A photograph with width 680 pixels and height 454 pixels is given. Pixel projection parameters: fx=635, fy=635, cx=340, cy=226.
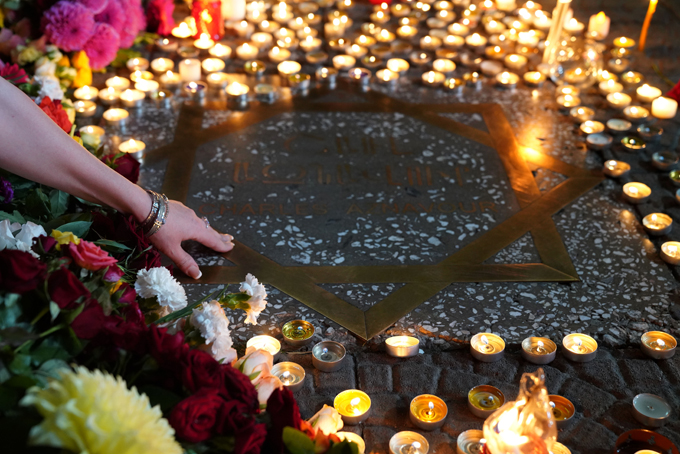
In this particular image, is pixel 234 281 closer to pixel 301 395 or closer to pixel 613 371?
pixel 301 395

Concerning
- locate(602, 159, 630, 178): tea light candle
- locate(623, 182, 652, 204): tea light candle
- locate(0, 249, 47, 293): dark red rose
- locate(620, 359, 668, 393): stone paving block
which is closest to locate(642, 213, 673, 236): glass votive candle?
locate(623, 182, 652, 204): tea light candle

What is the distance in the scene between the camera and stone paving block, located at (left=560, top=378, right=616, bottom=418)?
1.57 m

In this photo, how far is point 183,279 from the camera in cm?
192

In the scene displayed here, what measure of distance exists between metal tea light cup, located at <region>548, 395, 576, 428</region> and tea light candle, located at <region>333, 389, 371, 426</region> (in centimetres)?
45

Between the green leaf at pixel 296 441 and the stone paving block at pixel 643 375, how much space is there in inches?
38.7

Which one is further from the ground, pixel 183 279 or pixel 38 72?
pixel 38 72

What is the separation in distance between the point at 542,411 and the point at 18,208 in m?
1.39

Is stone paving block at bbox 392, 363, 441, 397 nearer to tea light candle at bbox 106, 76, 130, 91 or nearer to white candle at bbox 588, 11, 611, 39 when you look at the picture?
tea light candle at bbox 106, 76, 130, 91

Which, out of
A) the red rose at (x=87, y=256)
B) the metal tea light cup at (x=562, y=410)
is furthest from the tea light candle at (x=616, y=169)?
the red rose at (x=87, y=256)

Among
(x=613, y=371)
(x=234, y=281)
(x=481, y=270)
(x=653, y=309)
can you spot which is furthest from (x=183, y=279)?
(x=653, y=309)

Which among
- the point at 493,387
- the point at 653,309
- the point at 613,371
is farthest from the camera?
the point at 653,309

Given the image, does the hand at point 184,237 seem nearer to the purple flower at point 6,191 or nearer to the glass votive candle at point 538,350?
the purple flower at point 6,191

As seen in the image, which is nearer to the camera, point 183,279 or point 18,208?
point 18,208

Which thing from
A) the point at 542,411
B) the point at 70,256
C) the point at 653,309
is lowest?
the point at 653,309
